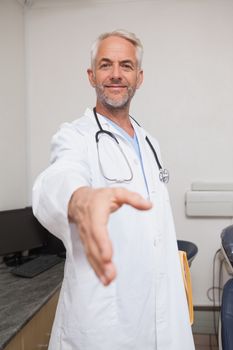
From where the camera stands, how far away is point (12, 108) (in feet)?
8.11

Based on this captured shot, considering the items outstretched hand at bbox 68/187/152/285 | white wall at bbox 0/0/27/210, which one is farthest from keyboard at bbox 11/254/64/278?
outstretched hand at bbox 68/187/152/285

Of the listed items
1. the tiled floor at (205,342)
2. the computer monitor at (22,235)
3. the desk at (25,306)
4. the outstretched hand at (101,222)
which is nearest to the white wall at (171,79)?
the tiled floor at (205,342)

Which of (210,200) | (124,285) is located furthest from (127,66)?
(210,200)

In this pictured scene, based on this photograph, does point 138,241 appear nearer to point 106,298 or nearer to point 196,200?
point 106,298

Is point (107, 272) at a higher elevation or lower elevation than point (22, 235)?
higher

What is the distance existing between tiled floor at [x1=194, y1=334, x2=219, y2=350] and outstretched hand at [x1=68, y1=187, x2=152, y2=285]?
238 centimetres

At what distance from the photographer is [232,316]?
1.27 m

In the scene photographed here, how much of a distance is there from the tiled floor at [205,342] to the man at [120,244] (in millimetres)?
1516

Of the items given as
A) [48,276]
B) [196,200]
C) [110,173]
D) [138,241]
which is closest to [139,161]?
[110,173]

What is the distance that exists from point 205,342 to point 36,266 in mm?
1450

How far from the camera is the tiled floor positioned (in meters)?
2.47

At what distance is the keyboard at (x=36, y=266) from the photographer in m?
1.96

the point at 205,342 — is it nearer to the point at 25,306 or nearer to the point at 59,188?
the point at 25,306

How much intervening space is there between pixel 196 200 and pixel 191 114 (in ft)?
2.21
